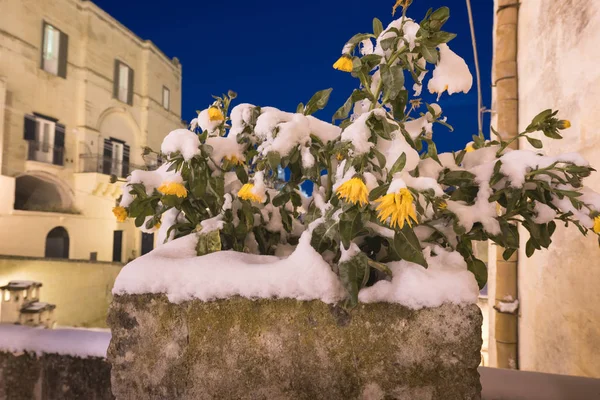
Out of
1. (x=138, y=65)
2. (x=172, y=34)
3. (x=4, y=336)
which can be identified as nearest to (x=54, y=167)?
(x=138, y=65)

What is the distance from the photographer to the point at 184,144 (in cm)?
133

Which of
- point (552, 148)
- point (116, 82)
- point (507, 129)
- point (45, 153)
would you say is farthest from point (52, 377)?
point (116, 82)

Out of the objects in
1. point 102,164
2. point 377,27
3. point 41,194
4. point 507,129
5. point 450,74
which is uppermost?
point 102,164

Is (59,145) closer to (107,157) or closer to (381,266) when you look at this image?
(107,157)

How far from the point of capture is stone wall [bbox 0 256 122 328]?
8.70 metres

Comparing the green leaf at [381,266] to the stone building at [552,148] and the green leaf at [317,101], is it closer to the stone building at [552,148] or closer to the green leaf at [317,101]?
the green leaf at [317,101]

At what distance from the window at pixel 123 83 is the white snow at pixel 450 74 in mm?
15905

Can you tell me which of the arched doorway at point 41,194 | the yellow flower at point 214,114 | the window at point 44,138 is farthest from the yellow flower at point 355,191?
the arched doorway at point 41,194

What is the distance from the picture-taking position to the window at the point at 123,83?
14.6 meters

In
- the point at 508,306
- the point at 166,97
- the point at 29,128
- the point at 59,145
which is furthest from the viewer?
the point at 166,97

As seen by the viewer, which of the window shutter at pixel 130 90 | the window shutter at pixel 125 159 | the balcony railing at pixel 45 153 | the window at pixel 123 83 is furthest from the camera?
the window shutter at pixel 130 90

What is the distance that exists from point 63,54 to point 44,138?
3039 mm

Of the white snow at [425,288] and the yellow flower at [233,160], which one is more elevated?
the yellow flower at [233,160]

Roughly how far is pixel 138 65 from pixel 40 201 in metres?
7.04
